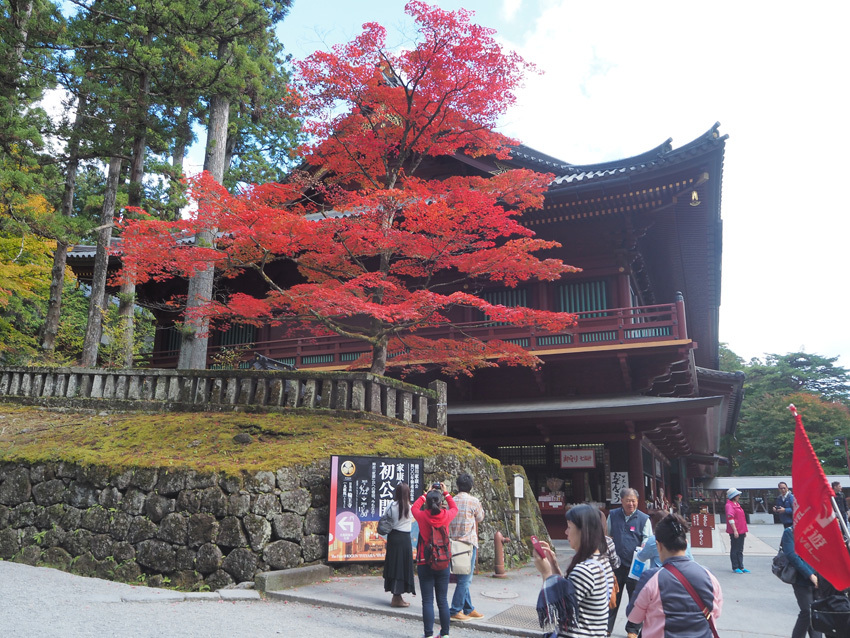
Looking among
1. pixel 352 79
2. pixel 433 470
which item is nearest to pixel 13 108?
pixel 352 79

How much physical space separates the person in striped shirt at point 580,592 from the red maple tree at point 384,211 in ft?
25.0

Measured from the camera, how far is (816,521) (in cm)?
413

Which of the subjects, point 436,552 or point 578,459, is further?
point 578,459

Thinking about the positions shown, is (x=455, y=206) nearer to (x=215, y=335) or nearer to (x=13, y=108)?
(x=13, y=108)

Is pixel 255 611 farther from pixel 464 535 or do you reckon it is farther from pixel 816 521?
pixel 816 521

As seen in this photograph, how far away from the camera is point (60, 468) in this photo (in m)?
9.01

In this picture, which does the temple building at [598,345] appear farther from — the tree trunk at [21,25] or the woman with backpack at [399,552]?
the woman with backpack at [399,552]

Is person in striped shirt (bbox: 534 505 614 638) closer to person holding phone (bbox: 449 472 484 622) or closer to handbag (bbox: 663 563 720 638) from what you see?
handbag (bbox: 663 563 720 638)

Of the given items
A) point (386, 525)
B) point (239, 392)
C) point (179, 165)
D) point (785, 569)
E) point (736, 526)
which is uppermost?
Answer: point (179, 165)

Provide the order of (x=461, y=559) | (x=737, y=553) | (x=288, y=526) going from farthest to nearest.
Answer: (x=737, y=553), (x=288, y=526), (x=461, y=559)

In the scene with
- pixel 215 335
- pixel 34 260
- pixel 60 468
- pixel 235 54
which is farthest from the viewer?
pixel 215 335

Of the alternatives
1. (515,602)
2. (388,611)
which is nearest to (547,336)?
(515,602)

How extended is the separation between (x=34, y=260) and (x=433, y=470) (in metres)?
15.7

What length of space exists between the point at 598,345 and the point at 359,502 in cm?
855
